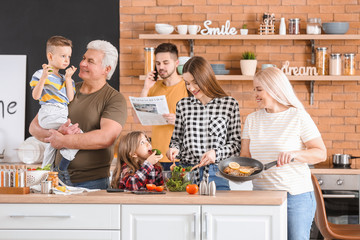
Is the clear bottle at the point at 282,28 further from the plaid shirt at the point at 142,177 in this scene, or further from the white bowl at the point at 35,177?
the white bowl at the point at 35,177

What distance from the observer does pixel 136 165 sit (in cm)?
329

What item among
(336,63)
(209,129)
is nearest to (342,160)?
(336,63)

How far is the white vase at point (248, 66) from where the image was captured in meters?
5.59

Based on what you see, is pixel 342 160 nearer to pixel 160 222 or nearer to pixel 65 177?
pixel 65 177

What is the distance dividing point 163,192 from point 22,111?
3377mm

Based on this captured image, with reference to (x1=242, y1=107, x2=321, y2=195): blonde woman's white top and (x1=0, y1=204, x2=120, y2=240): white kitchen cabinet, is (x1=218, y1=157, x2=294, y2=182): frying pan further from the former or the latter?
(x1=0, y1=204, x2=120, y2=240): white kitchen cabinet

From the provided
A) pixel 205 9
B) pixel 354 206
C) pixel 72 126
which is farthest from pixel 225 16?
pixel 72 126

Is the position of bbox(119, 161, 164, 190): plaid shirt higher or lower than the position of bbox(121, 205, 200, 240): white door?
higher

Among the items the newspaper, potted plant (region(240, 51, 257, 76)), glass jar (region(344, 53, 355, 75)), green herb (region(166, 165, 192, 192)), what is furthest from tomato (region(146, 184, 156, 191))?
glass jar (region(344, 53, 355, 75))

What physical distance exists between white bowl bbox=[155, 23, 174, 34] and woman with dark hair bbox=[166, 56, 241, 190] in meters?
2.43

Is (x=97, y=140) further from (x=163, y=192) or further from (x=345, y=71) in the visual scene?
(x=345, y=71)

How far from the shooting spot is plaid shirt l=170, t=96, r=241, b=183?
320cm

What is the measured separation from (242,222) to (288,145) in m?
0.50

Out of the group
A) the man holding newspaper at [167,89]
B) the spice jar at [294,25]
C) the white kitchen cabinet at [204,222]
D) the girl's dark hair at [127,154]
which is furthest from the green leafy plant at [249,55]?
the white kitchen cabinet at [204,222]
